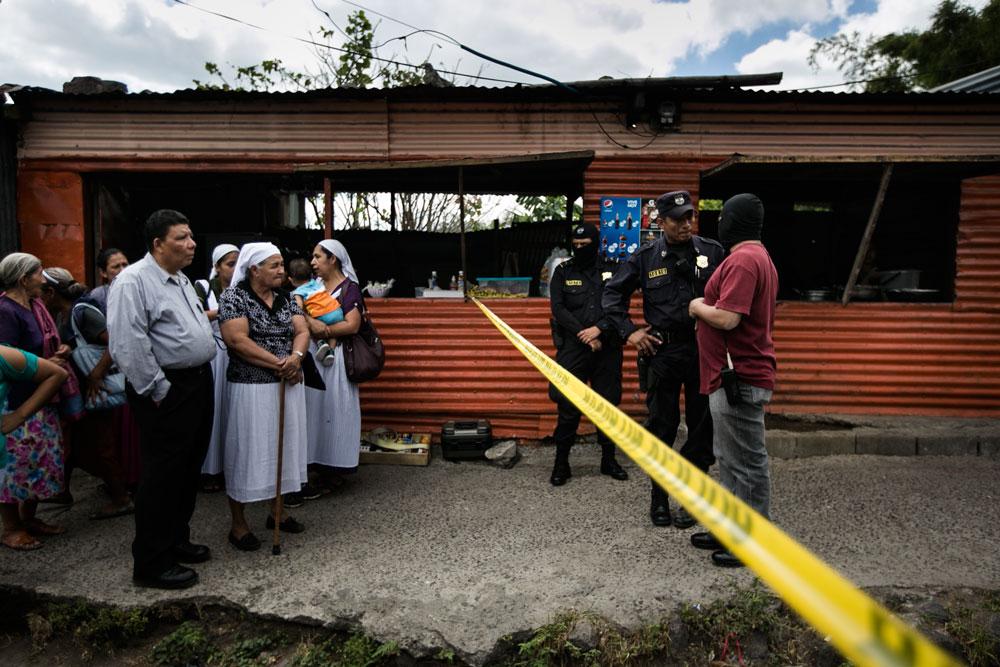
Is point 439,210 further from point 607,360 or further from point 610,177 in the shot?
point 607,360

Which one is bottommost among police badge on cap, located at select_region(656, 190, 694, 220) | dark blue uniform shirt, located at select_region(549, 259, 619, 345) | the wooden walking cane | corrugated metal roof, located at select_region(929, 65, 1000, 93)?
the wooden walking cane

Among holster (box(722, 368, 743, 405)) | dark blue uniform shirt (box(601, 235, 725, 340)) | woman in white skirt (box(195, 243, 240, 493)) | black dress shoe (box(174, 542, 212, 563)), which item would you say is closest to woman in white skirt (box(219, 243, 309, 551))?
black dress shoe (box(174, 542, 212, 563))

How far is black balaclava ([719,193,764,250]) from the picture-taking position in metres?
3.45

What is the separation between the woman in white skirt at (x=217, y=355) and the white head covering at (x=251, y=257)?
61cm

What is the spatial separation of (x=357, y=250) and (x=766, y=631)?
7.46 meters

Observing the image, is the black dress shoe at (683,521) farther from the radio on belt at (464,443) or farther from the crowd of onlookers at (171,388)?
the crowd of onlookers at (171,388)

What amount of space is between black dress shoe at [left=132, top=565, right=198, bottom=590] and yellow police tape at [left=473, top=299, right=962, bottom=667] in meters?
2.87

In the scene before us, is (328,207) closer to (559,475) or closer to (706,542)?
(559,475)

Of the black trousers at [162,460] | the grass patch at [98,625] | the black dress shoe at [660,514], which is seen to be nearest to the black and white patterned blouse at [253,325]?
the black trousers at [162,460]

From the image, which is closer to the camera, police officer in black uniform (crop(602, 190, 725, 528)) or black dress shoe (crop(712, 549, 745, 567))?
black dress shoe (crop(712, 549, 745, 567))

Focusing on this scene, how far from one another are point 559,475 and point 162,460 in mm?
2977

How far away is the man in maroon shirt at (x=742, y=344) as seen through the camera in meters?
3.36

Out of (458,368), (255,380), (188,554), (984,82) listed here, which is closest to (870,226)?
(458,368)

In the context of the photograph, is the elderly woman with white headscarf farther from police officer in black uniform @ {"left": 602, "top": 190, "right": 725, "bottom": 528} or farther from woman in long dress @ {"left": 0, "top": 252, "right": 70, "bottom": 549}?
police officer in black uniform @ {"left": 602, "top": 190, "right": 725, "bottom": 528}
